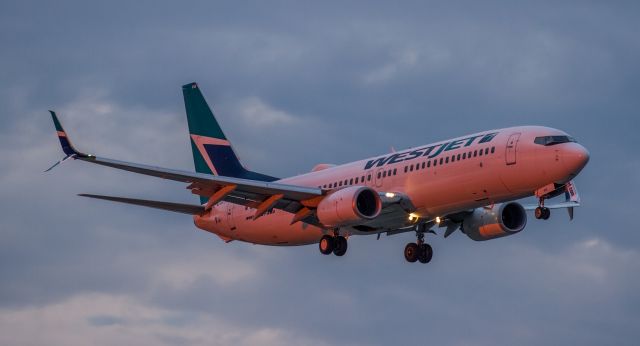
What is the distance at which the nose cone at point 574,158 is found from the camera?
210 feet

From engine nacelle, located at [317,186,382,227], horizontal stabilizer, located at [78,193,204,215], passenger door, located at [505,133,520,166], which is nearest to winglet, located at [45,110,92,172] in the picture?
horizontal stabilizer, located at [78,193,204,215]

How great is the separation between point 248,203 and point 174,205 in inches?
231

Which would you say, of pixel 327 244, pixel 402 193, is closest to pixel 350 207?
pixel 402 193

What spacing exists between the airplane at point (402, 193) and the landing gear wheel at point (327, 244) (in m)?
0.05

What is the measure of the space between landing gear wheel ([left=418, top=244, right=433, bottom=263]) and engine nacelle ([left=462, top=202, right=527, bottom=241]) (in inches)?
92.1

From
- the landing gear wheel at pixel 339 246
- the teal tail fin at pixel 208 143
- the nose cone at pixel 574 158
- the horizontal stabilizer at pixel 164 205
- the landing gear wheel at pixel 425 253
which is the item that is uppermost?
the teal tail fin at pixel 208 143

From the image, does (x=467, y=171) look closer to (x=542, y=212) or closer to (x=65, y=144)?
(x=542, y=212)

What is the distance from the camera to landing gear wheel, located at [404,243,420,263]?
74.3 metres

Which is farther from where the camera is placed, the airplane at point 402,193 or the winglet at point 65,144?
the airplane at point 402,193

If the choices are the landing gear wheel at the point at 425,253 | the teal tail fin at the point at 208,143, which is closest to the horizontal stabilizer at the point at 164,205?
the teal tail fin at the point at 208,143

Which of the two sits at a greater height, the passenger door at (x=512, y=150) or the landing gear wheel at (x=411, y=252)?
the passenger door at (x=512, y=150)

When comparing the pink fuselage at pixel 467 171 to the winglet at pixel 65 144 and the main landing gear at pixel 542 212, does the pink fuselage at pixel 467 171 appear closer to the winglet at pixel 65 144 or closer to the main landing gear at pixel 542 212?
the main landing gear at pixel 542 212

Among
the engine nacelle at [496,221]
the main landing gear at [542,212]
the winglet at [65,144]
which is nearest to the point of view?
the winglet at [65,144]

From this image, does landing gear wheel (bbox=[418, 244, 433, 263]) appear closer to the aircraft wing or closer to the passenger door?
the aircraft wing
